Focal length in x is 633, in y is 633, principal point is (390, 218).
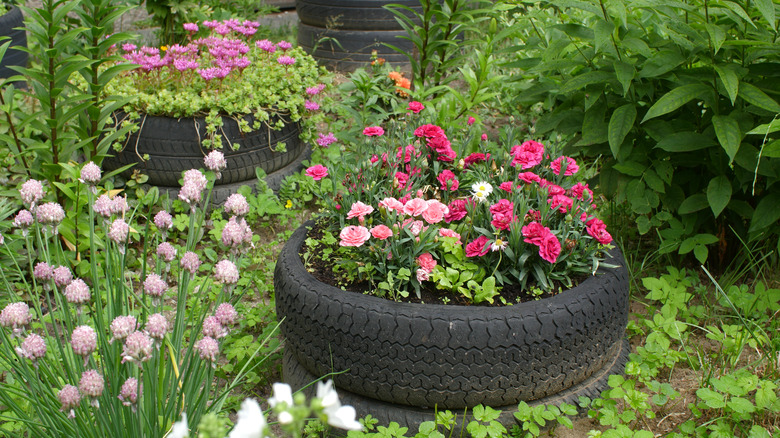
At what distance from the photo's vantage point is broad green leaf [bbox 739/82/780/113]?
2.29 m

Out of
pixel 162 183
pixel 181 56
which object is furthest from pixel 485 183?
pixel 181 56

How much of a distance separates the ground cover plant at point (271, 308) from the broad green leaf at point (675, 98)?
0.05 m

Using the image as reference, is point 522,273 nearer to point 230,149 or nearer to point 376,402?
point 376,402

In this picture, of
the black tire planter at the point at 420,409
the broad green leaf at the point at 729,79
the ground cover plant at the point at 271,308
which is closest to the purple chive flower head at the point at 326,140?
the ground cover plant at the point at 271,308

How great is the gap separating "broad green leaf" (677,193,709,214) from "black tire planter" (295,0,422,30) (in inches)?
143

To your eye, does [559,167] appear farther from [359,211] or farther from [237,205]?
[237,205]

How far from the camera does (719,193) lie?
2605 mm

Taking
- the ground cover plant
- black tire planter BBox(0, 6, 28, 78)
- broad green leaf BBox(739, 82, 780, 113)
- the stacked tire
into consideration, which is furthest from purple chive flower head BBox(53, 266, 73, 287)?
the stacked tire

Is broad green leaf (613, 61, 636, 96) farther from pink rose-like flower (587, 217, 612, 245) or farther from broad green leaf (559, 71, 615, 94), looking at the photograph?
pink rose-like flower (587, 217, 612, 245)

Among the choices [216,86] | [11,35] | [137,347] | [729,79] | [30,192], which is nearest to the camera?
[137,347]

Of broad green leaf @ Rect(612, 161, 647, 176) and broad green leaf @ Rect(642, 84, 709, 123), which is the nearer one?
broad green leaf @ Rect(642, 84, 709, 123)

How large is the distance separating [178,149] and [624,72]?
235 cm

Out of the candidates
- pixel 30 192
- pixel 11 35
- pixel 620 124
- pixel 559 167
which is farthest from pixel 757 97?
pixel 11 35

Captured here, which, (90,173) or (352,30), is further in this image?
(352,30)
